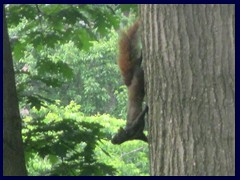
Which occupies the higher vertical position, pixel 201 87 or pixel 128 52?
pixel 128 52

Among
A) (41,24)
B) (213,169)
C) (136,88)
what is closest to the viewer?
(213,169)

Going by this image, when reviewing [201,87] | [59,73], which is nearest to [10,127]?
[59,73]

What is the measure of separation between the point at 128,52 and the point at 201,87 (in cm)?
88

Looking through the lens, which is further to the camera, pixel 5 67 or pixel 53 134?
pixel 53 134

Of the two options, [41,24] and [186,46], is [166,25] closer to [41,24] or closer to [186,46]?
[186,46]

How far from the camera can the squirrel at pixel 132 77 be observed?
9.69ft

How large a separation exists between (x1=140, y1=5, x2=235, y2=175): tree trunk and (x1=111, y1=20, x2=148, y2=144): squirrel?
2.11ft

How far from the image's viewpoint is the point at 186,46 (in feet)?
7.38

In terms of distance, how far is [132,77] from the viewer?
116 inches

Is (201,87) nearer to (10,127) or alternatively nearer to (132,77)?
(132,77)

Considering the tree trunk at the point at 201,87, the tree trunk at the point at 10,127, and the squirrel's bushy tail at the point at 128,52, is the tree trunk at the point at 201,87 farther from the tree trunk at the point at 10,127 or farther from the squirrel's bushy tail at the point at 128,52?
the tree trunk at the point at 10,127

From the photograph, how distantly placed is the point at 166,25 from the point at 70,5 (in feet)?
3.72

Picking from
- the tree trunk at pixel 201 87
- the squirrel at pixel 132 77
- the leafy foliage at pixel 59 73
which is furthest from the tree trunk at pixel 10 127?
the tree trunk at pixel 201 87
